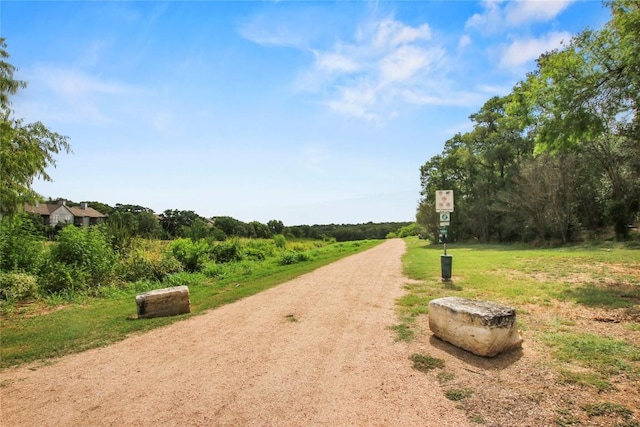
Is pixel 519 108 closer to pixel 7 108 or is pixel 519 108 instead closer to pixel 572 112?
pixel 572 112

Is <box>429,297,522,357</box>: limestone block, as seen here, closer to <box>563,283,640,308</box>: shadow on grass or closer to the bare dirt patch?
the bare dirt patch

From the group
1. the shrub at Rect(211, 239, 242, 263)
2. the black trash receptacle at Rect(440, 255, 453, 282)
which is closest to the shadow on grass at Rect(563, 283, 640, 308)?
the black trash receptacle at Rect(440, 255, 453, 282)

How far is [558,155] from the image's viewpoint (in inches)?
1032

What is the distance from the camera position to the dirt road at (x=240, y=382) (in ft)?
11.1

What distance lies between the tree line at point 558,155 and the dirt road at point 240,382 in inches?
364

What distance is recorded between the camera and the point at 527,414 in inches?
128

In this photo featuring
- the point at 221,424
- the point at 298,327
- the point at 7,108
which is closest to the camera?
the point at 221,424

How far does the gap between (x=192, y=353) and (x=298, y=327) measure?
1.97 m

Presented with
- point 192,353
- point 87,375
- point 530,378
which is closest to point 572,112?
point 530,378

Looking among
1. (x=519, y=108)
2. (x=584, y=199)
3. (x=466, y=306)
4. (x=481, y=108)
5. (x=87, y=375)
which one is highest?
(x=481, y=108)

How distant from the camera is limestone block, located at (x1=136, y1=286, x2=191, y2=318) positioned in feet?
24.5

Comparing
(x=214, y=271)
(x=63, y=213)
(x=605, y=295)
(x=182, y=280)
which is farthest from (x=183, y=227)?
(x=63, y=213)

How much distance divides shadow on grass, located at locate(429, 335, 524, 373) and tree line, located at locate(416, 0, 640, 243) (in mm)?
9023

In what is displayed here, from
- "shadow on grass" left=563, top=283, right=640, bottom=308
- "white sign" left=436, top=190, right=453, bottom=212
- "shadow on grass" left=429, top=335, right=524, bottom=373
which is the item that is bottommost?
A: "shadow on grass" left=429, top=335, right=524, bottom=373
